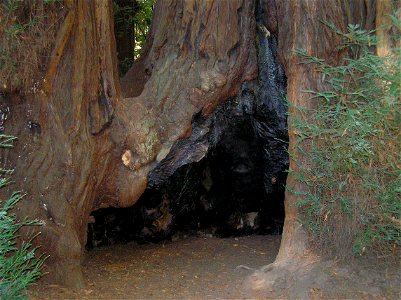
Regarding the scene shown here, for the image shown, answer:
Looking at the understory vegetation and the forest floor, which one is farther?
the understory vegetation

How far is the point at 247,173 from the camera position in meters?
7.01

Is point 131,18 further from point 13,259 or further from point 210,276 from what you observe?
point 13,259

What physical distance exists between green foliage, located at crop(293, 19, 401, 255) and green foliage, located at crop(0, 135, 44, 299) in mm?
2528

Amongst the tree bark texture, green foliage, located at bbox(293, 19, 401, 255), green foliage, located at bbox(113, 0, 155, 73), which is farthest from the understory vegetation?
green foliage, located at bbox(113, 0, 155, 73)

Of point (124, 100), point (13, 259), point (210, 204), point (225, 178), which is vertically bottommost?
point (13, 259)

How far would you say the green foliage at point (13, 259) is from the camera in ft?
13.4

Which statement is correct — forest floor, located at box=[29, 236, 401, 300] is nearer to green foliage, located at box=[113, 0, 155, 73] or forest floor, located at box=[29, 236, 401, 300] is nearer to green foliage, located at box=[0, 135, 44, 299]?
green foliage, located at box=[0, 135, 44, 299]

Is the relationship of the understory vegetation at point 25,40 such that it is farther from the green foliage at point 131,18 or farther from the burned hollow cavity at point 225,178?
the green foliage at point 131,18

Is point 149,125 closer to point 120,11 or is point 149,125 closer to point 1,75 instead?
point 1,75

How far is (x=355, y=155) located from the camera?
4570 millimetres

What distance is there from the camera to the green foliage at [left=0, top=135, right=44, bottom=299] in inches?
161

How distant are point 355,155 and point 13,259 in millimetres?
3052

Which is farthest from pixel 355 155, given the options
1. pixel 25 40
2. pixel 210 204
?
pixel 25 40

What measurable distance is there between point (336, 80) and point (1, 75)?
3.10 meters
